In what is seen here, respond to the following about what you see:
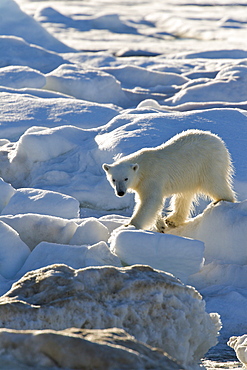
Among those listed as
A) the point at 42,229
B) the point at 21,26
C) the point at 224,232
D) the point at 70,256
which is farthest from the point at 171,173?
the point at 21,26

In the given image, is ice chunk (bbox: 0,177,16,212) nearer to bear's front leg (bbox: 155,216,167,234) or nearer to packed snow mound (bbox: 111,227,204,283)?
bear's front leg (bbox: 155,216,167,234)

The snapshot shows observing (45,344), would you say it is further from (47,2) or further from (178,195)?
(47,2)

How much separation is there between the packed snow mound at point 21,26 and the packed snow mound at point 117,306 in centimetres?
1657

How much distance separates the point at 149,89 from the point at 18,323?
12608 millimetres

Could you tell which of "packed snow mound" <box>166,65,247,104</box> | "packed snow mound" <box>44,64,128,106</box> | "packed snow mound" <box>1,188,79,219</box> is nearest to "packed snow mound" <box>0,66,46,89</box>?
"packed snow mound" <box>44,64,128,106</box>

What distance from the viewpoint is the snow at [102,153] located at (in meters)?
5.02

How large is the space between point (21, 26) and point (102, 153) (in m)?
11.9

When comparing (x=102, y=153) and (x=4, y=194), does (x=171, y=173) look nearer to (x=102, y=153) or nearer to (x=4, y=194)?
(x=4, y=194)

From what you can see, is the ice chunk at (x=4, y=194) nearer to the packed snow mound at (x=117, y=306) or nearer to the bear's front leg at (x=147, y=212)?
the bear's front leg at (x=147, y=212)

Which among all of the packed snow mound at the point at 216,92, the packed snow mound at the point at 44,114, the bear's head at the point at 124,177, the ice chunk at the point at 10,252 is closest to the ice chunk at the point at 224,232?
the bear's head at the point at 124,177

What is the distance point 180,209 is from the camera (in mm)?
6535

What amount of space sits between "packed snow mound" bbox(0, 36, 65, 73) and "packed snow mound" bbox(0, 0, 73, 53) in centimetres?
268

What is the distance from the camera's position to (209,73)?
53.3ft

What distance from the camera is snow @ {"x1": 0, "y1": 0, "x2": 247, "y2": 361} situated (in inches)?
198
